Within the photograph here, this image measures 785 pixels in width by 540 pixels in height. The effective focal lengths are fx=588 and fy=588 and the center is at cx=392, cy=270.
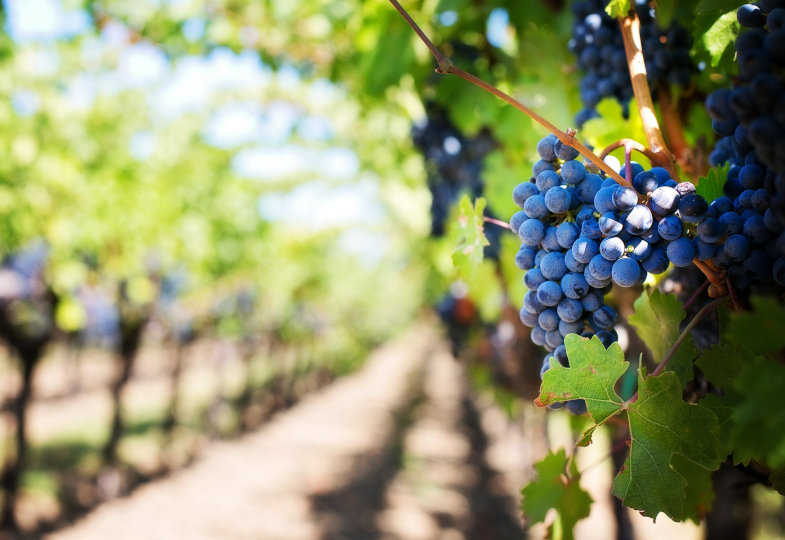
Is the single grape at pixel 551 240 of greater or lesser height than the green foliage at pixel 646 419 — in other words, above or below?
above

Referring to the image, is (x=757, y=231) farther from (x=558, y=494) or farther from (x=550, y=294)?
(x=558, y=494)

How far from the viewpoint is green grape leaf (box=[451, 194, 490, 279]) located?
3.78 ft

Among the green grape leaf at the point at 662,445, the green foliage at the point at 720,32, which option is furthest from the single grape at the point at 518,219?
the green foliage at the point at 720,32

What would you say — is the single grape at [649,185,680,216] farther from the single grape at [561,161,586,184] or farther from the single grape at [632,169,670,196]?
the single grape at [561,161,586,184]

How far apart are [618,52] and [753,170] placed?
55 centimetres

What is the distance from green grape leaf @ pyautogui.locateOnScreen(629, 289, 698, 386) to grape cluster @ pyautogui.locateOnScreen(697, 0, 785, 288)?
0.12 metres

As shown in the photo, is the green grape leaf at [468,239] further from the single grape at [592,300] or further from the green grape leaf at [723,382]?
the green grape leaf at [723,382]

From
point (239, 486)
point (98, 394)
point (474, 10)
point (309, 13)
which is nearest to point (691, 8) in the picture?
point (474, 10)

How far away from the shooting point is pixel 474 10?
2.17 meters

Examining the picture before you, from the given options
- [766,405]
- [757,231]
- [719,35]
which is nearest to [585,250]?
[757,231]

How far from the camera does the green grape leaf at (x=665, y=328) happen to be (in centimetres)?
97

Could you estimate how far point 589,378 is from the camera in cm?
89

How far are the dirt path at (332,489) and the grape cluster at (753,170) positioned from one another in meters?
6.80

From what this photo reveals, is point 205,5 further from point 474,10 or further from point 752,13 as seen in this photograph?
point 752,13
